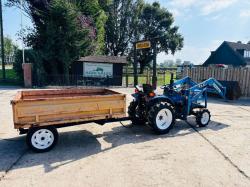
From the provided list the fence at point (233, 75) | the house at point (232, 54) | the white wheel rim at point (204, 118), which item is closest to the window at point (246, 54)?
the house at point (232, 54)

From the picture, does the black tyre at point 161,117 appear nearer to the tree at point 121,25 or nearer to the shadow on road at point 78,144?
the shadow on road at point 78,144

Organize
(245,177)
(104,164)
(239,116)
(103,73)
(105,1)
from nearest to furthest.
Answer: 1. (245,177)
2. (104,164)
3. (239,116)
4. (103,73)
5. (105,1)

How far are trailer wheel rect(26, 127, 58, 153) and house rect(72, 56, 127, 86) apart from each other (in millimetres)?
15127

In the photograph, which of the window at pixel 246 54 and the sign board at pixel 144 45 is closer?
the sign board at pixel 144 45

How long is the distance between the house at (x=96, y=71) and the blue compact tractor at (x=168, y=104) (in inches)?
519

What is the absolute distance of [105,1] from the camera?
29.9m

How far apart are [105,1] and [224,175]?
29037 millimetres

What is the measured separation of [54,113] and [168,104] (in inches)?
122

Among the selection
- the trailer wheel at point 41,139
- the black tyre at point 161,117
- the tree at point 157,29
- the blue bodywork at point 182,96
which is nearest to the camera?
the trailer wheel at point 41,139

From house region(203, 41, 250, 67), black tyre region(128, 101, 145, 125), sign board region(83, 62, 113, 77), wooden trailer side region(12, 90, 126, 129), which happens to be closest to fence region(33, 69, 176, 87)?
sign board region(83, 62, 113, 77)

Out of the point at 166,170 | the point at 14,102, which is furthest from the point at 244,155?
the point at 14,102

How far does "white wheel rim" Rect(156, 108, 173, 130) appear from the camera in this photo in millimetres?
6548

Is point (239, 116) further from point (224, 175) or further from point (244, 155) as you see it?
point (224, 175)

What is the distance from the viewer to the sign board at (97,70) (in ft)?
69.1
